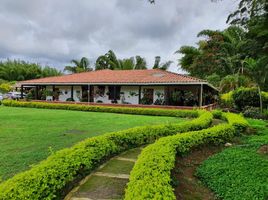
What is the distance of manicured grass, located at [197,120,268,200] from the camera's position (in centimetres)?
450

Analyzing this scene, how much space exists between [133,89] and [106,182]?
62.7 feet

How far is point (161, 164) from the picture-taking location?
4.42 meters

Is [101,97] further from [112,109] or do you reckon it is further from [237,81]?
[237,81]

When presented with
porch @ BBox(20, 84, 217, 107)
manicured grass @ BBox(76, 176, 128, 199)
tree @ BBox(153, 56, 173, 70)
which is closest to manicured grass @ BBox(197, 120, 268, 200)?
manicured grass @ BBox(76, 176, 128, 199)

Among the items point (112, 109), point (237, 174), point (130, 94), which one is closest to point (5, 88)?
point (130, 94)

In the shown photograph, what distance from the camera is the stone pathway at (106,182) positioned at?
A: 155 inches

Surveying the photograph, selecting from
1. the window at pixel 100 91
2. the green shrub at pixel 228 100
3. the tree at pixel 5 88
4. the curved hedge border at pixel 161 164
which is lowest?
the curved hedge border at pixel 161 164

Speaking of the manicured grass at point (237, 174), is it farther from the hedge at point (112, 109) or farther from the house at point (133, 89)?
the house at point (133, 89)

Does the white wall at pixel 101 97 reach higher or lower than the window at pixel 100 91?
lower

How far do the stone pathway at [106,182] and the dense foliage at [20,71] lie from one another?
46.9 meters

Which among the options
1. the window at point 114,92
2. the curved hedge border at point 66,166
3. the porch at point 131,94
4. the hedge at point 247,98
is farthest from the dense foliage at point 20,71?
the curved hedge border at point 66,166

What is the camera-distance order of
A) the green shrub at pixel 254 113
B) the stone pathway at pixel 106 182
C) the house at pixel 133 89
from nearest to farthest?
1. the stone pathway at pixel 106 182
2. the green shrub at pixel 254 113
3. the house at pixel 133 89

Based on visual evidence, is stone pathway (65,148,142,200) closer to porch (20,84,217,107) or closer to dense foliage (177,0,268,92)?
dense foliage (177,0,268,92)

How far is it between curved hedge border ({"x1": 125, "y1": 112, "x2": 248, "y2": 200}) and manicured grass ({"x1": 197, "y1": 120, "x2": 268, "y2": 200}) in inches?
27.3
